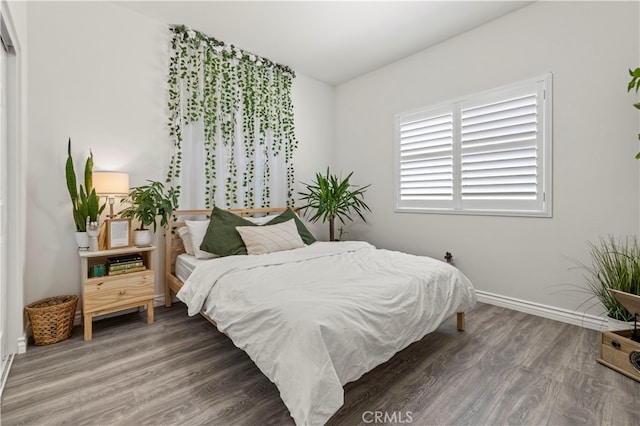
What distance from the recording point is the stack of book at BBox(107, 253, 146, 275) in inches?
99.4

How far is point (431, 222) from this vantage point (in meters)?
3.65

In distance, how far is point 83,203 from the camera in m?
2.45

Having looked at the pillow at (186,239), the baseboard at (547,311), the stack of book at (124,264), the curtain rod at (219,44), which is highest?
the curtain rod at (219,44)

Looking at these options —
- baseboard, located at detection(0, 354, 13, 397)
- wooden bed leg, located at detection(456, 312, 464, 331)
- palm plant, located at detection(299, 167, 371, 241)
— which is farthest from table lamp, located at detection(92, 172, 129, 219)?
wooden bed leg, located at detection(456, 312, 464, 331)

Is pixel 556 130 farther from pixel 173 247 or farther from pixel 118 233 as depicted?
pixel 118 233

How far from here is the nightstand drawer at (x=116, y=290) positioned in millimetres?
2355

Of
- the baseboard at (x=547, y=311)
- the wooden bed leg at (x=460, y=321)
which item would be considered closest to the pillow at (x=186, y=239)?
the wooden bed leg at (x=460, y=321)

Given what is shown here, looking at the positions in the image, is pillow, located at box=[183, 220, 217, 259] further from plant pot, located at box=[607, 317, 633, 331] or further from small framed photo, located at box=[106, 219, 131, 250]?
plant pot, located at box=[607, 317, 633, 331]

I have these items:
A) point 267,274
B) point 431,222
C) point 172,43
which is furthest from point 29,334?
point 431,222

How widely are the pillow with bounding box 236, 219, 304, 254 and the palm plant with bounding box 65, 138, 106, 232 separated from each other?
1.18m

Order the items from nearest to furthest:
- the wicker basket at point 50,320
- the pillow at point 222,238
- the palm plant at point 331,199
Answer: the wicker basket at point 50,320 → the pillow at point 222,238 → the palm plant at point 331,199

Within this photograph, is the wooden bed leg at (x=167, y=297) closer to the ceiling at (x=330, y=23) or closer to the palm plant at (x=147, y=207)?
the palm plant at (x=147, y=207)

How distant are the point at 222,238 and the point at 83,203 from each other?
113 cm

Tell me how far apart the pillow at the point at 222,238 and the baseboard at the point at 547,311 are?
262 cm
